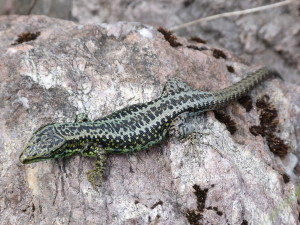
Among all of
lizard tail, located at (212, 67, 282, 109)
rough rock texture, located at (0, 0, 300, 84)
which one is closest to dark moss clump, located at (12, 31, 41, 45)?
rough rock texture, located at (0, 0, 300, 84)

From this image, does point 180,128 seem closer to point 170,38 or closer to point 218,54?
point 170,38

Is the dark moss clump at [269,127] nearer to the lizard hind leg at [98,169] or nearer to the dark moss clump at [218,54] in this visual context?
the dark moss clump at [218,54]

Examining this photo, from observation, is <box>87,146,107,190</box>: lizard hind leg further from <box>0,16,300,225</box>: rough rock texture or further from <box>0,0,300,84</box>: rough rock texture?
<box>0,0,300,84</box>: rough rock texture

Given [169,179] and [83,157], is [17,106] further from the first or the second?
[169,179]

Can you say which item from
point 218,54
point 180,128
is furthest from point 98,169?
point 218,54

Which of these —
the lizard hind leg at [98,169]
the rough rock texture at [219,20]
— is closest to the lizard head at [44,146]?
the lizard hind leg at [98,169]

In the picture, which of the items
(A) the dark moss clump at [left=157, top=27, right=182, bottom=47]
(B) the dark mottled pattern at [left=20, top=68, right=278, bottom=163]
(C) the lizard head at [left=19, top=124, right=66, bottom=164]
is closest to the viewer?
(C) the lizard head at [left=19, top=124, right=66, bottom=164]
